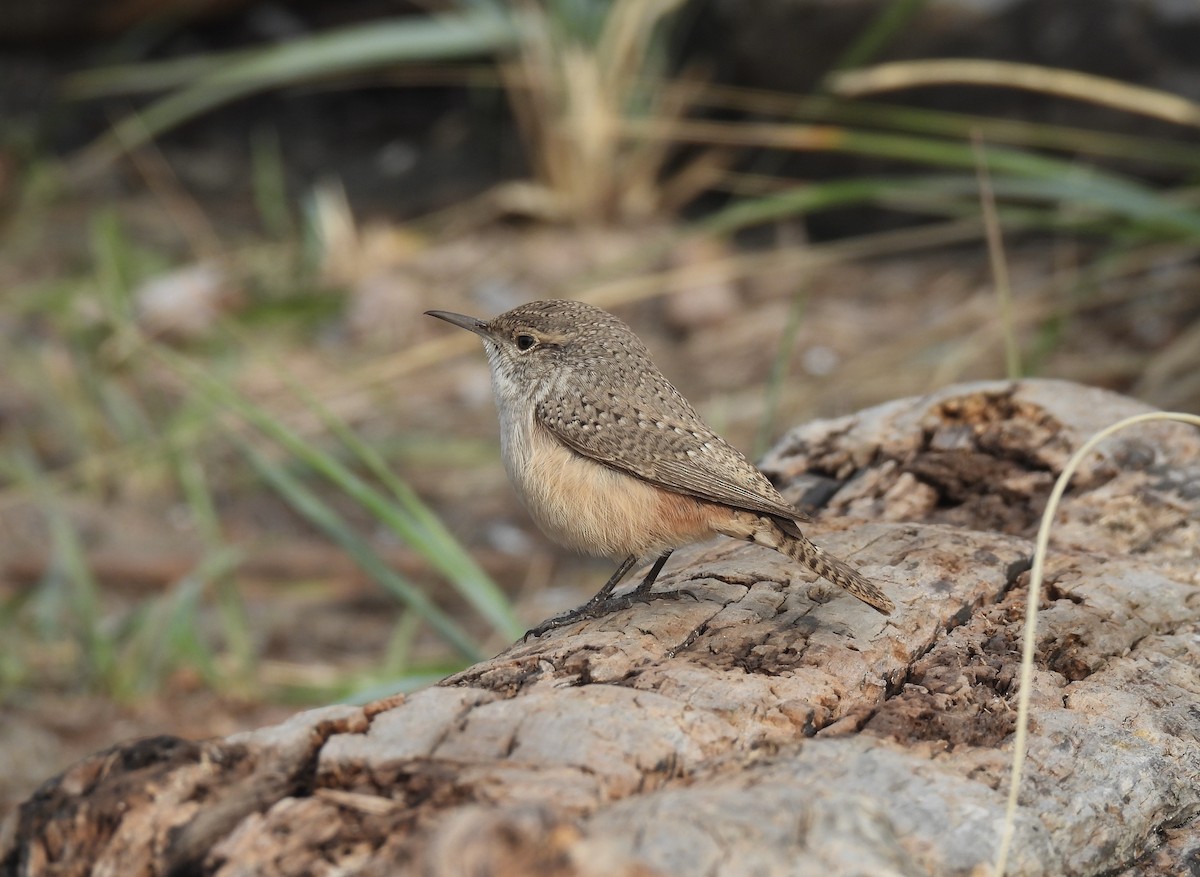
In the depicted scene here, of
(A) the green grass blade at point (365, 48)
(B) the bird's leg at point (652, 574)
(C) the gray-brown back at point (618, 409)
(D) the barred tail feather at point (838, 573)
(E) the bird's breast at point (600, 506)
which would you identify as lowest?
(B) the bird's leg at point (652, 574)

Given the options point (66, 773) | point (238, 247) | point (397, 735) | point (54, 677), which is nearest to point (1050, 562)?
point (397, 735)

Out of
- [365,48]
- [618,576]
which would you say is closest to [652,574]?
[618,576]

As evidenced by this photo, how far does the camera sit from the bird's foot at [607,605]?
3426 millimetres

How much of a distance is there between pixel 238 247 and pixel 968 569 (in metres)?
7.20

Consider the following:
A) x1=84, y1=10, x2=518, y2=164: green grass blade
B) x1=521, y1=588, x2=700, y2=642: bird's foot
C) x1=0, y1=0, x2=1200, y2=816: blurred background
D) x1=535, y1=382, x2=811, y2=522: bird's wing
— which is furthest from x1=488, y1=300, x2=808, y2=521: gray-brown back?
x1=84, y1=10, x2=518, y2=164: green grass blade

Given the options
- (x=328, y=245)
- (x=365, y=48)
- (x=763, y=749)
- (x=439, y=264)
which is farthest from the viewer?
(x=439, y=264)

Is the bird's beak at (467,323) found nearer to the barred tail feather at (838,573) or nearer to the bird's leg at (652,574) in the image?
the bird's leg at (652,574)

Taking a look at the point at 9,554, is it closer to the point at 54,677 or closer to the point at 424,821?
the point at 54,677

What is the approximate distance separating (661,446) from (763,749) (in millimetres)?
1172

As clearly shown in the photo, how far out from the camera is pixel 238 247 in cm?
951

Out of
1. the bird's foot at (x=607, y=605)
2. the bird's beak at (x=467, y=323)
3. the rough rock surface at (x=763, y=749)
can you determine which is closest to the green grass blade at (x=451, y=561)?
the bird's beak at (x=467, y=323)

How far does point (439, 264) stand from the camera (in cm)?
929

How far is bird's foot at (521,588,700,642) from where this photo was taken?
11.2 feet

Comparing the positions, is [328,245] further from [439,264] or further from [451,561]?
[451,561]
